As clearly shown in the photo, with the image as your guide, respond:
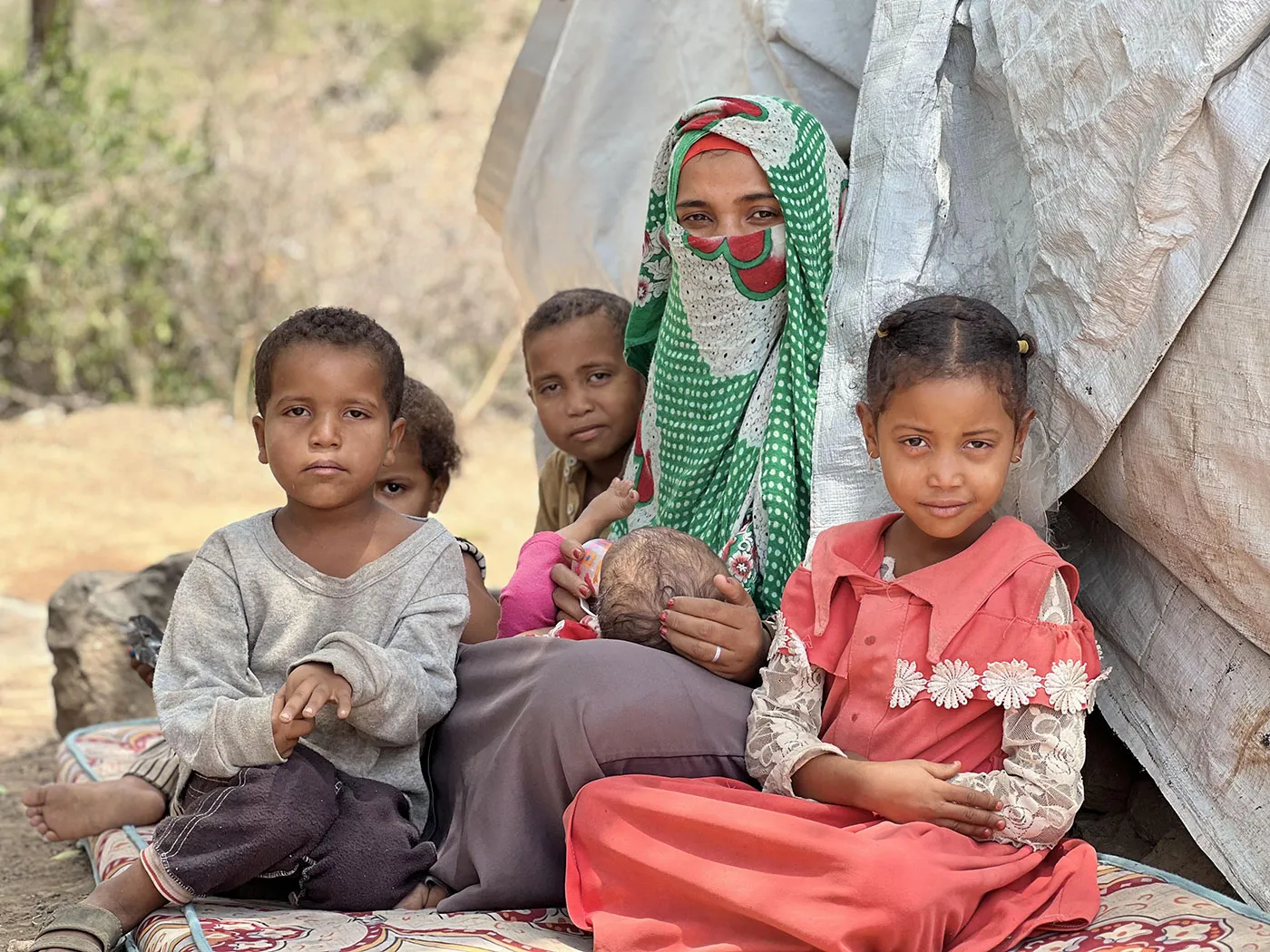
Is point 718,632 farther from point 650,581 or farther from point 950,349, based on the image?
point 950,349

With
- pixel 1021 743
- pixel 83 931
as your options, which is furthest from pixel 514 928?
pixel 1021 743

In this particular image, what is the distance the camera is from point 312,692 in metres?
2.58

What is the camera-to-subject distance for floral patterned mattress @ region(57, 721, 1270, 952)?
7.43ft

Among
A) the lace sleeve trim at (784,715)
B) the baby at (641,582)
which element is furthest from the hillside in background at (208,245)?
the lace sleeve trim at (784,715)

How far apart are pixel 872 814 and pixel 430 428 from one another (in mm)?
1812

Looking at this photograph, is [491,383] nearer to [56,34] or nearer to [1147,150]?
[56,34]

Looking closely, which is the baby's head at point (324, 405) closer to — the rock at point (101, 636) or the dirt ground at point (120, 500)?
the rock at point (101, 636)

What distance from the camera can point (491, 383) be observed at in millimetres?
11828

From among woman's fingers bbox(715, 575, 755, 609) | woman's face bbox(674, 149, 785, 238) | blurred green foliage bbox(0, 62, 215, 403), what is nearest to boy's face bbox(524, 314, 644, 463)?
woman's face bbox(674, 149, 785, 238)

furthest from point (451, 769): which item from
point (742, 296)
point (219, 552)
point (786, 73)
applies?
point (786, 73)

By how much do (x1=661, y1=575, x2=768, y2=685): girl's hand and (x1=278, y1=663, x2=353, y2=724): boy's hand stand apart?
2.02 ft

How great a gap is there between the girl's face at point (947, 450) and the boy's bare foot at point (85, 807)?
1.89 m

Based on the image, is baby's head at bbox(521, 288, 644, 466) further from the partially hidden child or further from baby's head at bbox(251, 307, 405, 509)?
baby's head at bbox(251, 307, 405, 509)

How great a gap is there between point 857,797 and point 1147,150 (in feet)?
4.02
